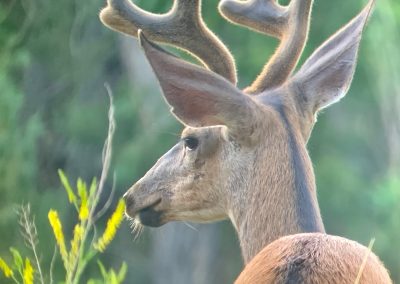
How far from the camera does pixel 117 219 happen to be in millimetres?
5309

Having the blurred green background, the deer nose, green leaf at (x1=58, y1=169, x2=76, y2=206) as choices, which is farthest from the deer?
the blurred green background

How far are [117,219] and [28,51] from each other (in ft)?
36.5

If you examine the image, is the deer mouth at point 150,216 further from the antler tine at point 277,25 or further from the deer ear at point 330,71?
the deer ear at point 330,71

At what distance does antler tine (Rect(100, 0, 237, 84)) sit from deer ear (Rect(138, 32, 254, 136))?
1.66 feet

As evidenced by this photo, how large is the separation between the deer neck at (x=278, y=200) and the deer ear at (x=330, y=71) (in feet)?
1.20

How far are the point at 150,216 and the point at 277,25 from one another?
1.06 m

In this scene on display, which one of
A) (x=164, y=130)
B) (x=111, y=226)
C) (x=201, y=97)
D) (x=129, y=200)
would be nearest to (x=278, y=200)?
(x=201, y=97)

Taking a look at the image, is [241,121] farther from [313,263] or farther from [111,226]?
[313,263]

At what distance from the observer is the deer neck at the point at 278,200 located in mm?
6281

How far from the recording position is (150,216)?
281 inches

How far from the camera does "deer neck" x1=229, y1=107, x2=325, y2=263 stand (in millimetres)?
6281

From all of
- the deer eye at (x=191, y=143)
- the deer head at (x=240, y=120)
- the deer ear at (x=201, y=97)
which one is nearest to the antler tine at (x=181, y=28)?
the deer head at (x=240, y=120)

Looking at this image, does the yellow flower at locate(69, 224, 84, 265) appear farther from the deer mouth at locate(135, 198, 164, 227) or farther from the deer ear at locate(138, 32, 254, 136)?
the deer mouth at locate(135, 198, 164, 227)

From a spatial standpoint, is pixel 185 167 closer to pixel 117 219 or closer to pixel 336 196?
pixel 117 219
